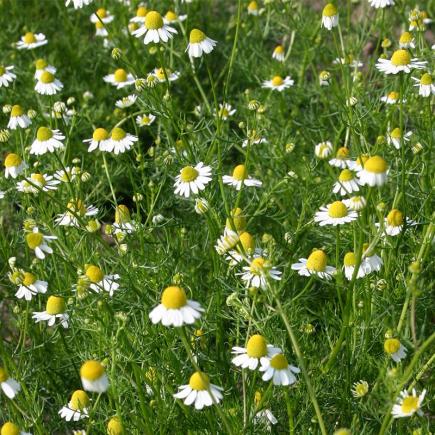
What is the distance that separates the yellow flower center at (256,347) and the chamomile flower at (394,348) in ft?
1.40

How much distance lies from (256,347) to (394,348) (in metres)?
0.48

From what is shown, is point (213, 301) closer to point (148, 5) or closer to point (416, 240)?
point (416, 240)

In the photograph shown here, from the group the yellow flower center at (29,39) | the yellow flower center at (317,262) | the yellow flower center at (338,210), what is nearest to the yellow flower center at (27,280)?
the yellow flower center at (317,262)

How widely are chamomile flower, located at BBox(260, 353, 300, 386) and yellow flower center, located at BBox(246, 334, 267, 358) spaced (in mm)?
28

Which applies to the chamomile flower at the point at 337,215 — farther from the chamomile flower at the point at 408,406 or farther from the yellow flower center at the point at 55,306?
the yellow flower center at the point at 55,306

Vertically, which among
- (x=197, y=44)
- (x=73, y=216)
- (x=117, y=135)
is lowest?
(x=73, y=216)

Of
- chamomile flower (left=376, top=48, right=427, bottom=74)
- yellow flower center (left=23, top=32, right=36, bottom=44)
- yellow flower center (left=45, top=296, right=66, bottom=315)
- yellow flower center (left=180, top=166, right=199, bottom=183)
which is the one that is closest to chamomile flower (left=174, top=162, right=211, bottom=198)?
yellow flower center (left=180, top=166, right=199, bottom=183)

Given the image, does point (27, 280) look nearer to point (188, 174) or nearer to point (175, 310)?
point (188, 174)

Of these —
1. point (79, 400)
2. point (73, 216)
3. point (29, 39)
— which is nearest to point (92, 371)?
point (79, 400)

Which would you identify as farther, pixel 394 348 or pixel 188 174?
pixel 188 174

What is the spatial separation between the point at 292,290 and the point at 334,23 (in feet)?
3.83

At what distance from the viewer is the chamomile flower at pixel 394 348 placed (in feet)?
9.75

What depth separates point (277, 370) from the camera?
283 cm

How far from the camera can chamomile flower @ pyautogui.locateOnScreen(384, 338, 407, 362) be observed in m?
2.97
